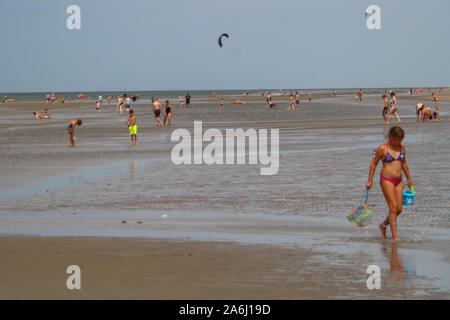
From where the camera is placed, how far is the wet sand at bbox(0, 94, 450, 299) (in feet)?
22.9

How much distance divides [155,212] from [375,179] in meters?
5.43

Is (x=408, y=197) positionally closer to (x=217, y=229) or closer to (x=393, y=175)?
(x=393, y=175)

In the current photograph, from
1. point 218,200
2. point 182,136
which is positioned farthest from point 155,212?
point 182,136

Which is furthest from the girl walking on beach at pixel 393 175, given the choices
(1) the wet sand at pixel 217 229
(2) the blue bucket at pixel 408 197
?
(1) the wet sand at pixel 217 229

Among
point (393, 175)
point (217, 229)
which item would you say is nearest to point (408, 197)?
point (393, 175)

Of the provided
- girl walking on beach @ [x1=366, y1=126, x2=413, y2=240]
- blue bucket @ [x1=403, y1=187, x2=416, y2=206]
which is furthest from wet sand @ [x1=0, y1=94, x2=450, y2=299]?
blue bucket @ [x1=403, y1=187, x2=416, y2=206]

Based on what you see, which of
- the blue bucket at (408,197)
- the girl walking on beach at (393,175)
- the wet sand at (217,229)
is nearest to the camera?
the wet sand at (217,229)

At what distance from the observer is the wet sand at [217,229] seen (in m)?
6.97

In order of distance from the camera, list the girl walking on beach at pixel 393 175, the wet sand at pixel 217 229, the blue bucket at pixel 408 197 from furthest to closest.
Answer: the blue bucket at pixel 408 197
the girl walking on beach at pixel 393 175
the wet sand at pixel 217 229

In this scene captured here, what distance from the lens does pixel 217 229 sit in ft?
32.8

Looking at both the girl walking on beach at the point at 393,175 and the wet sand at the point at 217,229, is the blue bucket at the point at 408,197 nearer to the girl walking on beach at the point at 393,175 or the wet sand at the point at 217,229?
the girl walking on beach at the point at 393,175

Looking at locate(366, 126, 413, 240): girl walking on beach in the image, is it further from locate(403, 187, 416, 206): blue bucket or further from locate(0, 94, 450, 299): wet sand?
locate(0, 94, 450, 299): wet sand

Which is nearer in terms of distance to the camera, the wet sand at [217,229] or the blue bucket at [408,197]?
the wet sand at [217,229]

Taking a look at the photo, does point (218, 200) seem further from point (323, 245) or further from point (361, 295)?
point (361, 295)
